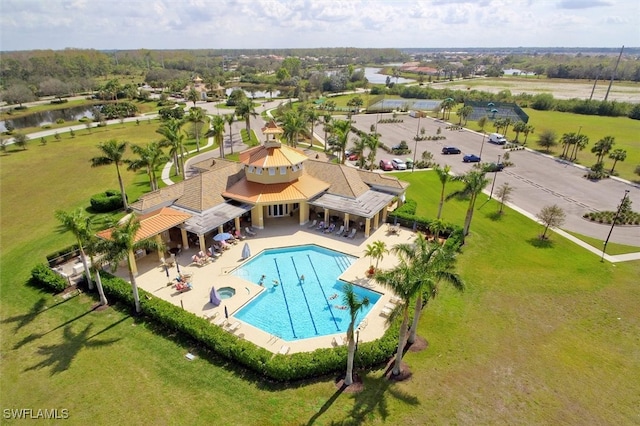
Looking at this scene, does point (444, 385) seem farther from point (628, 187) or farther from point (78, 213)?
point (628, 187)

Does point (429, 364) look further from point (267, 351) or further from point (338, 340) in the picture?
point (267, 351)

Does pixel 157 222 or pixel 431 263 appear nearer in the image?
pixel 431 263

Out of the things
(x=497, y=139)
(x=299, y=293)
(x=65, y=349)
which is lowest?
(x=65, y=349)

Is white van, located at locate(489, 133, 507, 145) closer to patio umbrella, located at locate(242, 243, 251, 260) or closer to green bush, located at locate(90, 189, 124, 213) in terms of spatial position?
patio umbrella, located at locate(242, 243, 251, 260)

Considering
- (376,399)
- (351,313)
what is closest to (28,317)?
(351,313)

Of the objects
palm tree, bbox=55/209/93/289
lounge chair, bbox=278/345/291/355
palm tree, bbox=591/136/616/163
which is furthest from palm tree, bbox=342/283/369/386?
palm tree, bbox=591/136/616/163

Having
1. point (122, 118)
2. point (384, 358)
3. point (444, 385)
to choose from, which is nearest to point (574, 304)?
point (444, 385)

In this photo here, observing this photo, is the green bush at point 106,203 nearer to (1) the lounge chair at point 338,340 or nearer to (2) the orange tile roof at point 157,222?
(2) the orange tile roof at point 157,222
